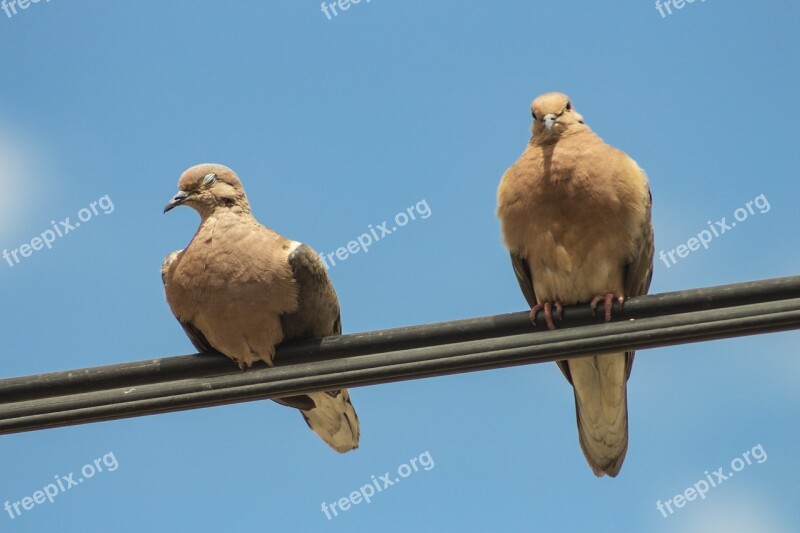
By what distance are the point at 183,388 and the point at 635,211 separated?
2.81 m

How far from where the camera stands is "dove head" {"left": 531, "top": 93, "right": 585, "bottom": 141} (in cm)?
686

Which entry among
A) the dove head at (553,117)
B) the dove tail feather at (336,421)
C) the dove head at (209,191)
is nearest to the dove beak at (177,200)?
the dove head at (209,191)

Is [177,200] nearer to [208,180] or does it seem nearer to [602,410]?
[208,180]

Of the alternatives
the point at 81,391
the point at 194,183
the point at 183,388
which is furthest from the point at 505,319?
the point at 194,183

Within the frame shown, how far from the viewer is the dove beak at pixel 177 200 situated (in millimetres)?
7277

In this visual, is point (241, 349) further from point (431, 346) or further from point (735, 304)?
point (735, 304)

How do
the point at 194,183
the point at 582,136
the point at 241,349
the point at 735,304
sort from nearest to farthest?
the point at 735,304
the point at 241,349
the point at 582,136
the point at 194,183

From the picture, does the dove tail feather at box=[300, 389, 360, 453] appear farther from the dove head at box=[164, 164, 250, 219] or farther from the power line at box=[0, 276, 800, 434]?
the power line at box=[0, 276, 800, 434]

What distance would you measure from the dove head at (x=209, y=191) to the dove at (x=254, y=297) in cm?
21

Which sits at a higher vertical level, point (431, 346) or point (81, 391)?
point (81, 391)

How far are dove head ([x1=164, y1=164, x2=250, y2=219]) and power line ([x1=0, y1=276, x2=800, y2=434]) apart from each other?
2.20 metres

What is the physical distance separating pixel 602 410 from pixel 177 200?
9.12ft

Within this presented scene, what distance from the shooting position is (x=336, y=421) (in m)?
6.91

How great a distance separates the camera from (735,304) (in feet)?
15.2
